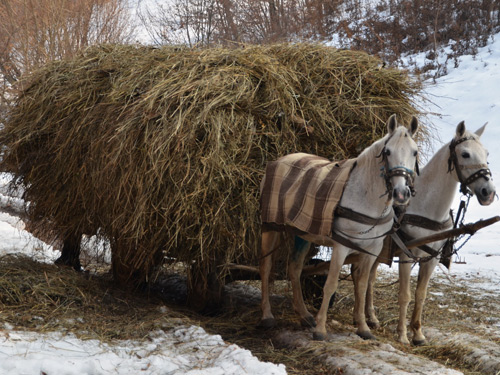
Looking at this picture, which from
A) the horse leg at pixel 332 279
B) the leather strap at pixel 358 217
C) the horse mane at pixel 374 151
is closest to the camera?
the horse mane at pixel 374 151

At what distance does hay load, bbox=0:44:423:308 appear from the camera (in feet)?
14.2

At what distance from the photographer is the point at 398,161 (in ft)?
12.2

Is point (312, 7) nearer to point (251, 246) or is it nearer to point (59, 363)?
point (251, 246)

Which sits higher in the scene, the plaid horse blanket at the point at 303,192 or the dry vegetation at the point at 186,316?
the plaid horse blanket at the point at 303,192

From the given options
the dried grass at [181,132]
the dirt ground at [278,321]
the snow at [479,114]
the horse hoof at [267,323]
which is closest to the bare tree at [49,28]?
the dried grass at [181,132]

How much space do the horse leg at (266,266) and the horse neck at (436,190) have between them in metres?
1.15

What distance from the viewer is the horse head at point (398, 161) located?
3.63 m

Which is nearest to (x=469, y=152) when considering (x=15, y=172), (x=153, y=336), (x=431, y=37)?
(x=153, y=336)

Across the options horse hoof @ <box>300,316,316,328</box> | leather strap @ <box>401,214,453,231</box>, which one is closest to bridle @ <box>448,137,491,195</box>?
leather strap @ <box>401,214,453,231</box>

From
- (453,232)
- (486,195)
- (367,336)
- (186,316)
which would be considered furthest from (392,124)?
(186,316)

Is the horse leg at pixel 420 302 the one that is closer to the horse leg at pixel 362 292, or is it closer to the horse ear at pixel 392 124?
the horse leg at pixel 362 292

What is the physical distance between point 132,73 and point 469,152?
113 inches

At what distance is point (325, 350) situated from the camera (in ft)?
12.9

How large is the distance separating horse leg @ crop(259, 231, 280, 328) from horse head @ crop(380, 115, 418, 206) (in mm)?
1236
